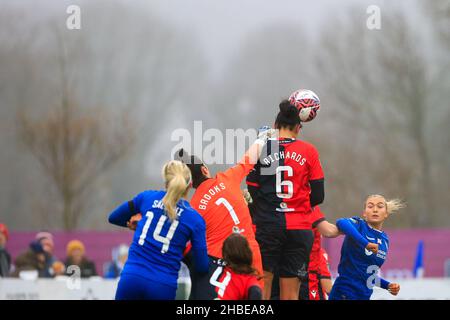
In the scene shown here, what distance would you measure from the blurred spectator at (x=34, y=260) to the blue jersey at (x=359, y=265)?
26.8 feet

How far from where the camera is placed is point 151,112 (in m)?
65.3

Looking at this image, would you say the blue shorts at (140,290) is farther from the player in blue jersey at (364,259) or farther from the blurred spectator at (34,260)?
the blurred spectator at (34,260)

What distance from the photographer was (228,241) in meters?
7.88

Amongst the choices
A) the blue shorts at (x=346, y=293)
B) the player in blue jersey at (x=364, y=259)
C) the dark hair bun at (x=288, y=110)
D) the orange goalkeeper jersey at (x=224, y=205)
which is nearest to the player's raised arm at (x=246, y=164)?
the orange goalkeeper jersey at (x=224, y=205)

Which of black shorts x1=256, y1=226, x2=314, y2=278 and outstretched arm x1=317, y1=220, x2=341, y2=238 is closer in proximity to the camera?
outstretched arm x1=317, y1=220, x2=341, y2=238

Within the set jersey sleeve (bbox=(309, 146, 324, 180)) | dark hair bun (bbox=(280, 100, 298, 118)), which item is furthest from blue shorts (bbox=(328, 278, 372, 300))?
dark hair bun (bbox=(280, 100, 298, 118))

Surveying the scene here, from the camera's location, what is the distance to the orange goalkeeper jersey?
359 inches

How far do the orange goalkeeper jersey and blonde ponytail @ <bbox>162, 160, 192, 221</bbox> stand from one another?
1.09 metres

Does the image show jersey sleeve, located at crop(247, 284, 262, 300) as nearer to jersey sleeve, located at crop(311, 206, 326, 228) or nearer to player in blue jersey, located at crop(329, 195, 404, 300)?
player in blue jersey, located at crop(329, 195, 404, 300)

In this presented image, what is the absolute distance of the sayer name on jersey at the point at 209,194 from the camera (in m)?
9.12

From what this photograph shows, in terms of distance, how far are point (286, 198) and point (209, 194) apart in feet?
2.84

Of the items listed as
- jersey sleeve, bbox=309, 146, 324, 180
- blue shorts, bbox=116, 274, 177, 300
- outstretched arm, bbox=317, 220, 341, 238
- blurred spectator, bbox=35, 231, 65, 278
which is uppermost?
Result: jersey sleeve, bbox=309, 146, 324, 180
